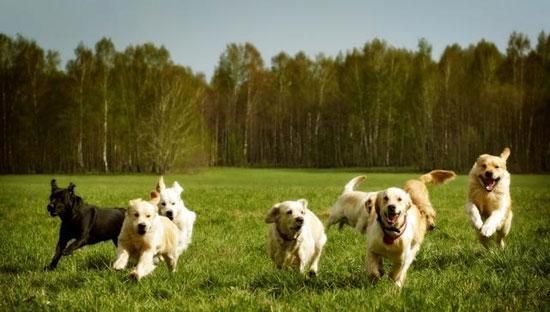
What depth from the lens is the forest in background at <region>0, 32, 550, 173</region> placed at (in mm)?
43969

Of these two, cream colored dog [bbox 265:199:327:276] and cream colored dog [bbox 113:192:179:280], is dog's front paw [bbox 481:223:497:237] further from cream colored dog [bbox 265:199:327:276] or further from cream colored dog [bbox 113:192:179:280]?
cream colored dog [bbox 113:192:179:280]

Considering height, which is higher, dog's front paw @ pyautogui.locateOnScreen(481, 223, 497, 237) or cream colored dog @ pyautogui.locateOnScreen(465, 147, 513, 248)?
cream colored dog @ pyautogui.locateOnScreen(465, 147, 513, 248)

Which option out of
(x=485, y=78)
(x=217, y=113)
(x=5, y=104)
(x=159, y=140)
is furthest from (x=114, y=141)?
(x=485, y=78)

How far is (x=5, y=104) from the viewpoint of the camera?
2561 centimetres

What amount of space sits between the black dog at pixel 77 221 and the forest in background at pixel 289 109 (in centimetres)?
2520

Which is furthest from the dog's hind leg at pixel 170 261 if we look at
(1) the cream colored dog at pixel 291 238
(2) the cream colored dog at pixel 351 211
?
(2) the cream colored dog at pixel 351 211

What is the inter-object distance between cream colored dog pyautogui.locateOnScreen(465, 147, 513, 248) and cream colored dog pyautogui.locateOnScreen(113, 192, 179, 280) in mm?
3983

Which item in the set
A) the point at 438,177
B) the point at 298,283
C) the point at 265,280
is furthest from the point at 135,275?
the point at 438,177

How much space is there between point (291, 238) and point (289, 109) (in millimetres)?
54088

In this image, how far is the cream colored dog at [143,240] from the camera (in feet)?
21.2

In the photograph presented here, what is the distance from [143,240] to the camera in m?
6.56

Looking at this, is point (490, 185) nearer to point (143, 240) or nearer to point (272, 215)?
point (272, 215)

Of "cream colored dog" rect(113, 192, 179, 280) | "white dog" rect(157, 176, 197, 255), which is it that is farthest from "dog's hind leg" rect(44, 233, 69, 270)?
"white dog" rect(157, 176, 197, 255)

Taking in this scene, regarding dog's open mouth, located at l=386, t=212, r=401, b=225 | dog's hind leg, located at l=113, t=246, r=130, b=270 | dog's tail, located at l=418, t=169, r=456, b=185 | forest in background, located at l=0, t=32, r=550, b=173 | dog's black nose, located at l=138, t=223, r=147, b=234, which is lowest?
dog's hind leg, located at l=113, t=246, r=130, b=270
